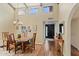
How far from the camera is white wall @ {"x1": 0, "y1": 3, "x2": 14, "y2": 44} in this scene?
3.35 metres

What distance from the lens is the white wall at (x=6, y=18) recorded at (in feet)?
11.0

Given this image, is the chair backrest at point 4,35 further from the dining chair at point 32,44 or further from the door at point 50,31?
the door at point 50,31

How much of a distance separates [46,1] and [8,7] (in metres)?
0.97

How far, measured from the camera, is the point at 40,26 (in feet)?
12.0

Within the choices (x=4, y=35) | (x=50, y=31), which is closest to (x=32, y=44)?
(x=50, y=31)

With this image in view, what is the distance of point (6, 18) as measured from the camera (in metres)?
3.42

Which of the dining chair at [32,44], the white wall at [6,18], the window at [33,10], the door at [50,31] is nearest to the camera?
the white wall at [6,18]

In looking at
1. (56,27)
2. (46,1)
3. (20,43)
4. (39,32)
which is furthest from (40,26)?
(46,1)

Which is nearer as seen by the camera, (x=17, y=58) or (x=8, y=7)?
(x=17, y=58)

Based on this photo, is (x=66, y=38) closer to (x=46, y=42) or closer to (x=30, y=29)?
(x=46, y=42)

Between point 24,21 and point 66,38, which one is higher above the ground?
point 24,21

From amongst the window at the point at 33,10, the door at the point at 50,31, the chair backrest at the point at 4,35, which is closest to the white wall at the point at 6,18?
the chair backrest at the point at 4,35

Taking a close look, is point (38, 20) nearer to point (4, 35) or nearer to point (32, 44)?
point (32, 44)

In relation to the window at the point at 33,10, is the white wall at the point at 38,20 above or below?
below
